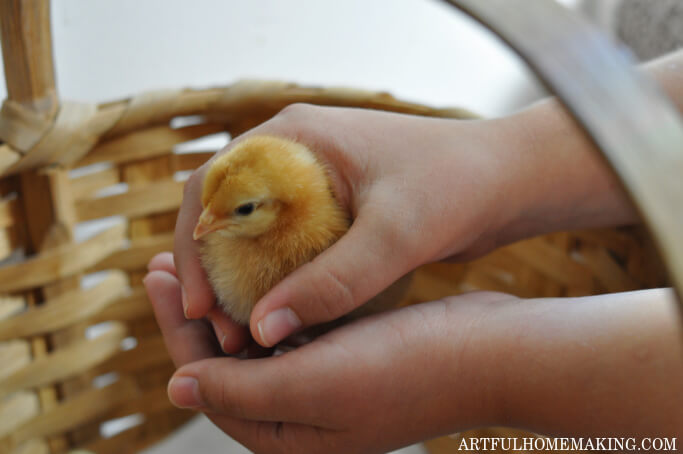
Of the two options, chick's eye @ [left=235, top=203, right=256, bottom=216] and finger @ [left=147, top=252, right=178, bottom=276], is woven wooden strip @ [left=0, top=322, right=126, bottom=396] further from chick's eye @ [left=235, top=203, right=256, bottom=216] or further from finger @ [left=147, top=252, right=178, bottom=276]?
chick's eye @ [left=235, top=203, right=256, bottom=216]

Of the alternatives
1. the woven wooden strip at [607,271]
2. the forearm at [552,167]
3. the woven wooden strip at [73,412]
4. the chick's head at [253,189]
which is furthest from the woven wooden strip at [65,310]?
the woven wooden strip at [607,271]

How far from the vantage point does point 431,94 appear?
1.62 metres

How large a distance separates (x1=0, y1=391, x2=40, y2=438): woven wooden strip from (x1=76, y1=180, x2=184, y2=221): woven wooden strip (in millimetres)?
256

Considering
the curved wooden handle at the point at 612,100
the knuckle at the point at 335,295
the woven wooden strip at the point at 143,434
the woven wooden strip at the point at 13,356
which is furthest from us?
the woven wooden strip at the point at 143,434

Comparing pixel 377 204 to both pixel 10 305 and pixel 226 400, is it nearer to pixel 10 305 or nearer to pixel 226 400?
pixel 226 400

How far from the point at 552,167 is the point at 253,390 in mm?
402

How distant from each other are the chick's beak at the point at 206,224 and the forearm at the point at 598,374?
10.4 inches

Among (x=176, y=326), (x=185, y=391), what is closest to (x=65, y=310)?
(x=176, y=326)

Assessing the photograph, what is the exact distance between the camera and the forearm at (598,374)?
1.64ft

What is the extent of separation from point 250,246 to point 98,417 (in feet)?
1.78

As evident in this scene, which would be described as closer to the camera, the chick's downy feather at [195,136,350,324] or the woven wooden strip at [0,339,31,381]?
the chick's downy feather at [195,136,350,324]

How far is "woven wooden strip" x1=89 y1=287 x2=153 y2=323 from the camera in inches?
35.1

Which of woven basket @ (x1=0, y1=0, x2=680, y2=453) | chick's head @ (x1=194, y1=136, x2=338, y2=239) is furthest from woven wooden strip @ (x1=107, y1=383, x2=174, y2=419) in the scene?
chick's head @ (x1=194, y1=136, x2=338, y2=239)

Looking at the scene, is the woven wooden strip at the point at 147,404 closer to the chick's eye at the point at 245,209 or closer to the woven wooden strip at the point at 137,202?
the woven wooden strip at the point at 137,202
